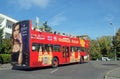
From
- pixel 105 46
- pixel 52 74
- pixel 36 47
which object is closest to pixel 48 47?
pixel 36 47

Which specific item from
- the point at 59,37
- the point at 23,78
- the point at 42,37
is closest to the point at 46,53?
the point at 42,37

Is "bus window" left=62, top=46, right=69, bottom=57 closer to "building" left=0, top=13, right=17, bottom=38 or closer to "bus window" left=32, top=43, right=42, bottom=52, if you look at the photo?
"bus window" left=32, top=43, right=42, bottom=52

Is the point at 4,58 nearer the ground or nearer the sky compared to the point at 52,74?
nearer the sky

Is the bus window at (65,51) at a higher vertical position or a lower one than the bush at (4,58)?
higher

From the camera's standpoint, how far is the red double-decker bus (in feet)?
66.0

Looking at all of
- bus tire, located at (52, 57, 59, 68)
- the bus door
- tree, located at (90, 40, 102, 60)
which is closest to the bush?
the bus door

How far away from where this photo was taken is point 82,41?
3031 centimetres

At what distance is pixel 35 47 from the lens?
20.6 metres

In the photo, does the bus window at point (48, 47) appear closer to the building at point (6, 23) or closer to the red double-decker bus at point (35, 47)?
the red double-decker bus at point (35, 47)

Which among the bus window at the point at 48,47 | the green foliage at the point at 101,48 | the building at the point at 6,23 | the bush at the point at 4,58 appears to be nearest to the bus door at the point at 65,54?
the bus window at the point at 48,47

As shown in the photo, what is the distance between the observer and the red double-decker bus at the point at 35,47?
20.1 m

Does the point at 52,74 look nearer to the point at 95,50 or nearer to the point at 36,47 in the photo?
the point at 36,47

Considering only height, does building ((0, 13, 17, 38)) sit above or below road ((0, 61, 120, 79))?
above

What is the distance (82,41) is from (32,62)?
11360 millimetres
